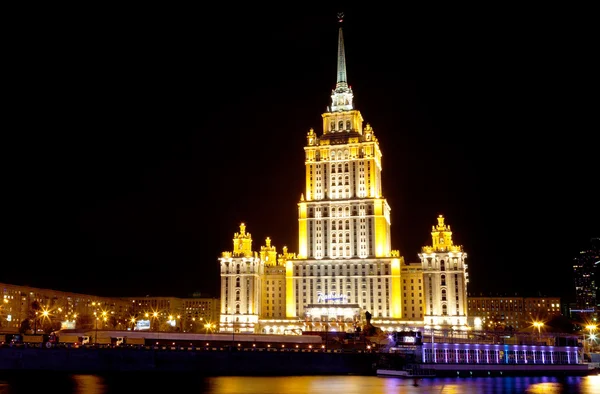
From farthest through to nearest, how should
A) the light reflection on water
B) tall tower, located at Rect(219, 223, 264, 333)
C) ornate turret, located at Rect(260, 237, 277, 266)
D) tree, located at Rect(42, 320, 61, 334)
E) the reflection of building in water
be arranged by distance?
ornate turret, located at Rect(260, 237, 277, 266), tall tower, located at Rect(219, 223, 264, 333), the reflection of building in water, tree, located at Rect(42, 320, 61, 334), the light reflection on water

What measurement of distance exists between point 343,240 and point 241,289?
2945cm

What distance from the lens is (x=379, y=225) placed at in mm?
157875

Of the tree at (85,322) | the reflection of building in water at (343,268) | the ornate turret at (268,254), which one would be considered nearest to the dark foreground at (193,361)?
the reflection of building in water at (343,268)

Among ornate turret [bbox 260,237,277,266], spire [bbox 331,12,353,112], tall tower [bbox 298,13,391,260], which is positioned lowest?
ornate turret [bbox 260,237,277,266]

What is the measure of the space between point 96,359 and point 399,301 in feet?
253

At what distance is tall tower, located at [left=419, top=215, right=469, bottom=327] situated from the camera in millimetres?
149125

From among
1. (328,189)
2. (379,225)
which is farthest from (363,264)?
(328,189)

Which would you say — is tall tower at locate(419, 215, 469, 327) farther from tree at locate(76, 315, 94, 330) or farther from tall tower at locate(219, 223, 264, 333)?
tree at locate(76, 315, 94, 330)

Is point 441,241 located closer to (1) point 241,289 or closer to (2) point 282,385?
(1) point 241,289

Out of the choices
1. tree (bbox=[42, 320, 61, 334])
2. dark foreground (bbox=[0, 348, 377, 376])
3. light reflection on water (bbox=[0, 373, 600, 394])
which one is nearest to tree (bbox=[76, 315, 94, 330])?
tree (bbox=[42, 320, 61, 334])

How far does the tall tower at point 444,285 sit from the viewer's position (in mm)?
149125

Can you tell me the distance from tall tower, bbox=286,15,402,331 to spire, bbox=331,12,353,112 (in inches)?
134

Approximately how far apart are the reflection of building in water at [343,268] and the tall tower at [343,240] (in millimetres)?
251

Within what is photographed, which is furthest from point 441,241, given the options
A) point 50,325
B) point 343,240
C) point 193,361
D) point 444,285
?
point 50,325
